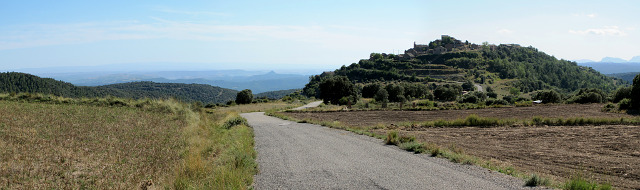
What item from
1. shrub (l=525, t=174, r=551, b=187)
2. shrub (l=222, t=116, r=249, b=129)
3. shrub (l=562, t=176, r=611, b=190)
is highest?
shrub (l=562, t=176, r=611, b=190)

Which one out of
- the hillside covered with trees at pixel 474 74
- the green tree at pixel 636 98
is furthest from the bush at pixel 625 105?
the hillside covered with trees at pixel 474 74

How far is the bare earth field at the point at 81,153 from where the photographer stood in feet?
24.1

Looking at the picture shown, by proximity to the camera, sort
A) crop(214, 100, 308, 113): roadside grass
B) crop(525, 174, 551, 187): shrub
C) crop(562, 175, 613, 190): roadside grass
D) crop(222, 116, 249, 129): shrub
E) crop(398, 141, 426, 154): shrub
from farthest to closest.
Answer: crop(214, 100, 308, 113): roadside grass
crop(222, 116, 249, 129): shrub
crop(398, 141, 426, 154): shrub
crop(525, 174, 551, 187): shrub
crop(562, 175, 613, 190): roadside grass

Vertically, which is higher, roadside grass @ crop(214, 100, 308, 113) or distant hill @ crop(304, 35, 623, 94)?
distant hill @ crop(304, 35, 623, 94)

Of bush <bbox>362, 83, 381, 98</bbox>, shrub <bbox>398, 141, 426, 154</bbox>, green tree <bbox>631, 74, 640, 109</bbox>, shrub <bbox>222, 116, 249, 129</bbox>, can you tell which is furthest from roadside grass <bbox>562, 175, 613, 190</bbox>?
bush <bbox>362, 83, 381, 98</bbox>

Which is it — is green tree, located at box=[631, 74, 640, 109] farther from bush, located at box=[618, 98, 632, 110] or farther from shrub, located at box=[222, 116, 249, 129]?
shrub, located at box=[222, 116, 249, 129]

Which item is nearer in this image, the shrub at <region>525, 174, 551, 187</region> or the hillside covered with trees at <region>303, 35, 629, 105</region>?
the shrub at <region>525, 174, 551, 187</region>

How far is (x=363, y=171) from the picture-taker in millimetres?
8812

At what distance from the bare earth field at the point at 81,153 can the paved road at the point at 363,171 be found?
2.68 meters

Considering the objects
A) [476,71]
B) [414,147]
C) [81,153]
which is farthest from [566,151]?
[476,71]

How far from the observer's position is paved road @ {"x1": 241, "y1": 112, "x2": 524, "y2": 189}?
297 inches

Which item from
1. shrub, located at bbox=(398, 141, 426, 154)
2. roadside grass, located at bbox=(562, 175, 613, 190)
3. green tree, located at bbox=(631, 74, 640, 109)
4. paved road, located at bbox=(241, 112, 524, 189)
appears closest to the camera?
roadside grass, located at bbox=(562, 175, 613, 190)

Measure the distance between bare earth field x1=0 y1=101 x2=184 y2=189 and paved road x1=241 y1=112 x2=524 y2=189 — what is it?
2.68 meters

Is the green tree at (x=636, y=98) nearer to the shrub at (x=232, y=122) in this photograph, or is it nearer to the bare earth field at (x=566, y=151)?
the bare earth field at (x=566, y=151)
